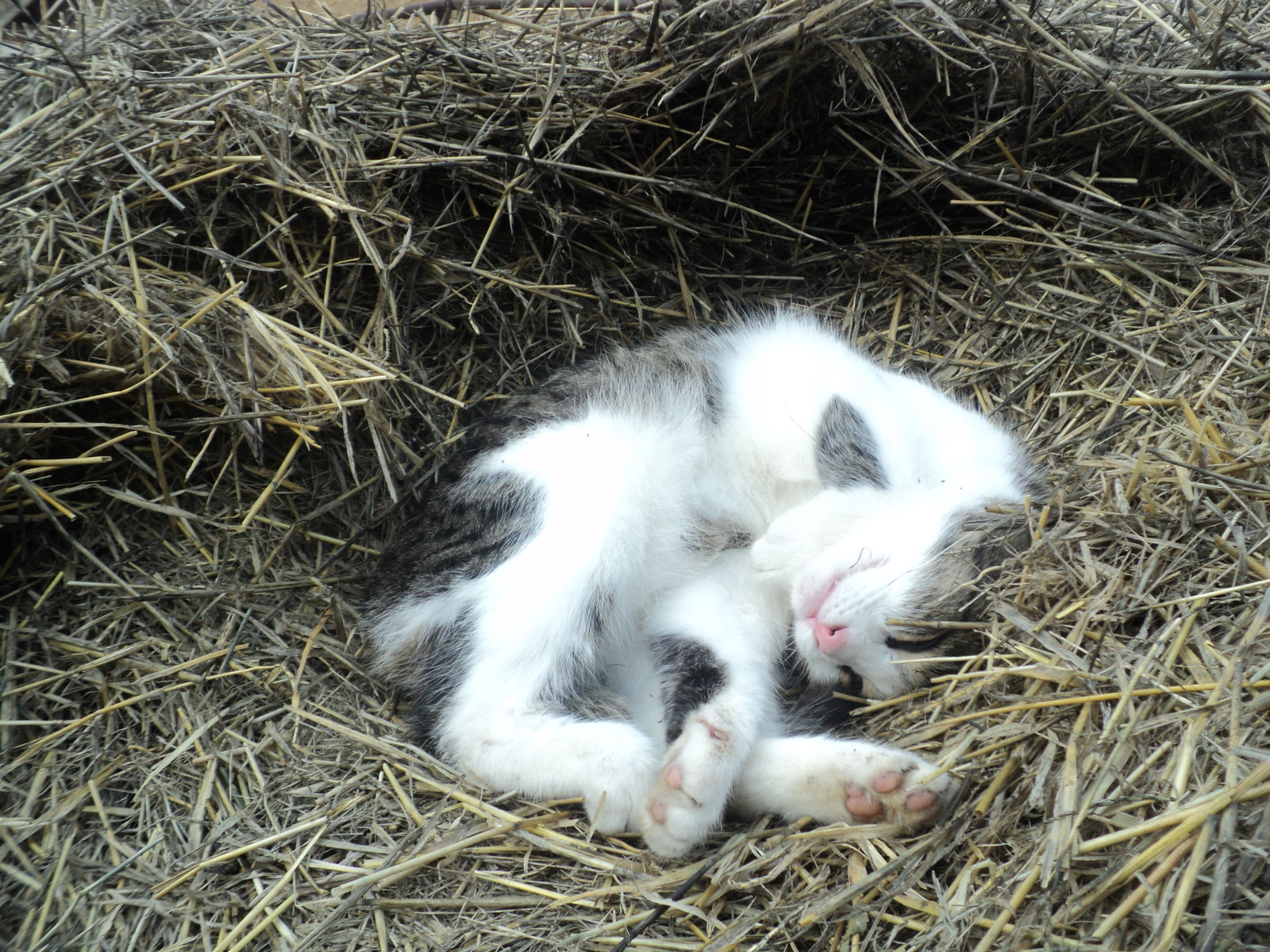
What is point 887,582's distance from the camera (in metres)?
2.61

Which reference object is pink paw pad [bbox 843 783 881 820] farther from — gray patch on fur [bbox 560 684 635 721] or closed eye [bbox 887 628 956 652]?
gray patch on fur [bbox 560 684 635 721]

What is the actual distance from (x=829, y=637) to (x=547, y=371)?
64.2 inches

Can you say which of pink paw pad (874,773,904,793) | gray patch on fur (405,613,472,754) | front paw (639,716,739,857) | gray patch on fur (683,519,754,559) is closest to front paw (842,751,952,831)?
pink paw pad (874,773,904,793)

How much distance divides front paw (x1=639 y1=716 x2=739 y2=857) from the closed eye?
0.67 m

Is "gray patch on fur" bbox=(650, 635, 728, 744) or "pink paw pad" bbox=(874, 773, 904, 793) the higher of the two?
"pink paw pad" bbox=(874, 773, 904, 793)

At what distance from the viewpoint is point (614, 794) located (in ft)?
7.30

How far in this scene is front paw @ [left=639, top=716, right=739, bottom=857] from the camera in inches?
84.0

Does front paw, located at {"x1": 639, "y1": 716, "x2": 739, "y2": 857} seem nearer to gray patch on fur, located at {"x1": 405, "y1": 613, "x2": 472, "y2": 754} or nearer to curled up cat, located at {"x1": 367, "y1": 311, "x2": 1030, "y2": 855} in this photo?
curled up cat, located at {"x1": 367, "y1": 311, "x2": 1030, "y2": 855}

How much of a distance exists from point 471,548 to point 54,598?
4.16 ft

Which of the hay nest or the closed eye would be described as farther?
the closed eye

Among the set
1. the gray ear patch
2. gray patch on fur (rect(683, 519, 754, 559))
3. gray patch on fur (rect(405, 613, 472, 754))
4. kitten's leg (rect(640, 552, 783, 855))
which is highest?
the gray ear patch

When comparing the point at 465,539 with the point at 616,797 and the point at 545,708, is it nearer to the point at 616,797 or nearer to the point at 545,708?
the point at 545,708

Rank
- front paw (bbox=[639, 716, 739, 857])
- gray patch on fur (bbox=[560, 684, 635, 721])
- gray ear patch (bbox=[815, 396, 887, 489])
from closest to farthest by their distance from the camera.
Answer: front paw (bbox=[639, 716, 739, 857]) < gray patch on fur (bbox=[560, 684, 635, 721]) < gray ear patch (bbox=[815, 396, 887, 489])

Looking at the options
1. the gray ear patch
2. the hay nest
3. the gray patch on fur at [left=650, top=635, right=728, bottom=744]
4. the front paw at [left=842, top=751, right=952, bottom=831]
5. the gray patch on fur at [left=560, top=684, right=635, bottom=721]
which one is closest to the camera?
the hay nest
